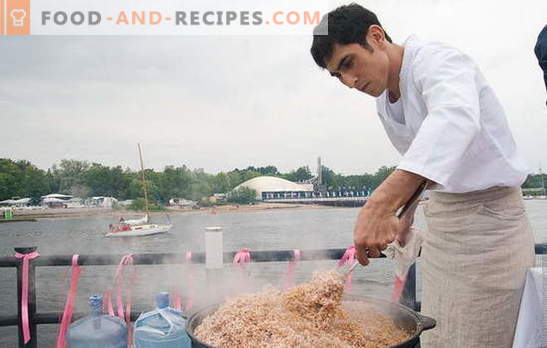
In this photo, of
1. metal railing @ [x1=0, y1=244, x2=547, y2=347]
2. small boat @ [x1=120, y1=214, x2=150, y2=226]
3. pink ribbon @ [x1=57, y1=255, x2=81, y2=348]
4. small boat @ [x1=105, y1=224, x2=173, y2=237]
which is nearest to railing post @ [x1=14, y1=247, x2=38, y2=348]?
metal railing @ [x1=0, y1=244, x2=547, y2=347]

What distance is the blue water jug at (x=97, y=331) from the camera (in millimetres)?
2268

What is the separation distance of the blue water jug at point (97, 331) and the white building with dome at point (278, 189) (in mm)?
3257

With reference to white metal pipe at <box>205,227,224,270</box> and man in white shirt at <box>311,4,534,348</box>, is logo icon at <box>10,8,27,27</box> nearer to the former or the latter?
white metal pipe at <box>205,227,224,270</box>

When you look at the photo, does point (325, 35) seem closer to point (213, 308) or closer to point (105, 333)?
point (213, 308)

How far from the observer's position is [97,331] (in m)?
2.32

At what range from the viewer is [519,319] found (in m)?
1.64

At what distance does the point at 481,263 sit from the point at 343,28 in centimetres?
96

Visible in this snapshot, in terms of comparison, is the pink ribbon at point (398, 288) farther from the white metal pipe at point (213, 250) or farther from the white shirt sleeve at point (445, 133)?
the white shirt sleeve at point (445, 133)

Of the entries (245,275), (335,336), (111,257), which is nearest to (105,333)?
(111,257)

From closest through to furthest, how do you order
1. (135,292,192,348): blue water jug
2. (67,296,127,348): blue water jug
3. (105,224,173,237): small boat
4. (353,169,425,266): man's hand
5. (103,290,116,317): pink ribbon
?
(353,169,425,266): man's hand, (135,292,192,348): blue water jug, (67,296,127,348): blue water jug, (103,290,116,317): pink ribbon, (105,224,173,237): small boat

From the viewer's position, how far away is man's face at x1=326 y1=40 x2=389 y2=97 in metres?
1.45

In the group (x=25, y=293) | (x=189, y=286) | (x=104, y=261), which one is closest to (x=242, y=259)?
(x=189, y=286)

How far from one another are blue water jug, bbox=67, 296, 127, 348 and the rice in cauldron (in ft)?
3.43

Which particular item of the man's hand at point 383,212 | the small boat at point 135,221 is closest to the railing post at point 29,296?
the man's hand at point 383,212
